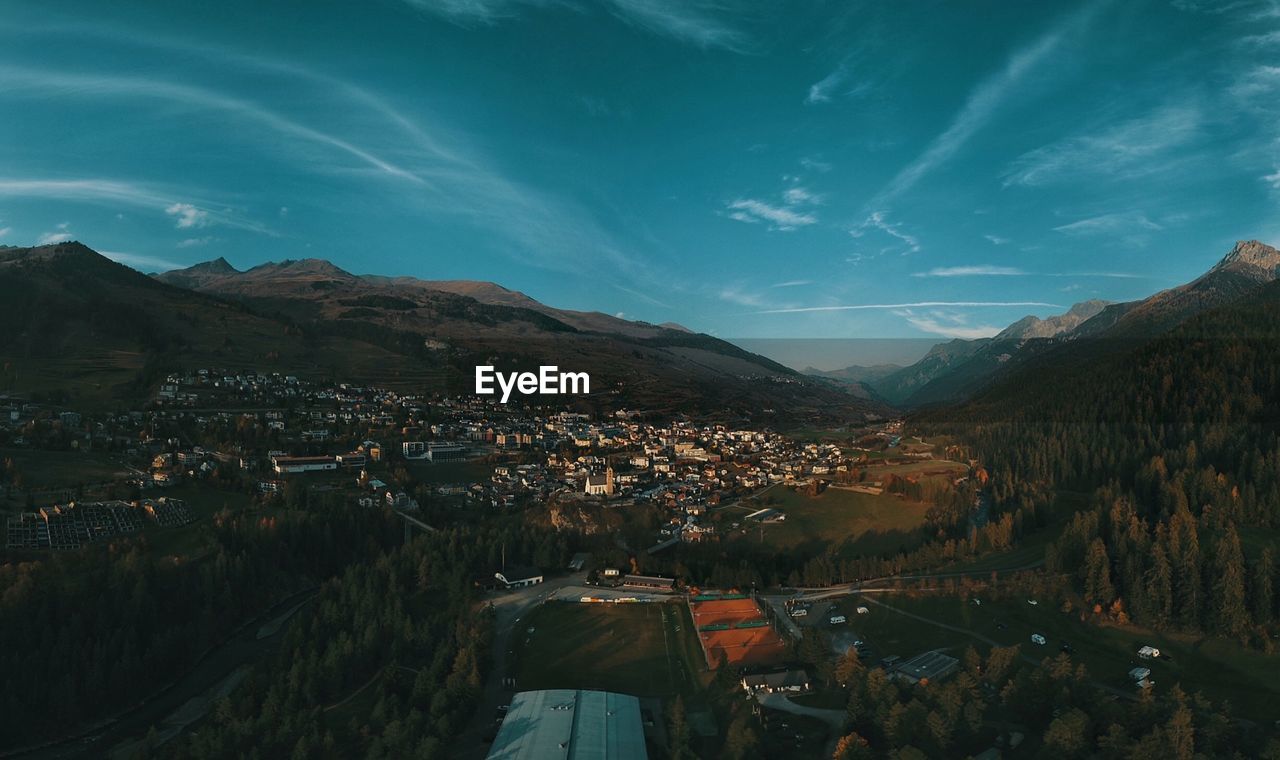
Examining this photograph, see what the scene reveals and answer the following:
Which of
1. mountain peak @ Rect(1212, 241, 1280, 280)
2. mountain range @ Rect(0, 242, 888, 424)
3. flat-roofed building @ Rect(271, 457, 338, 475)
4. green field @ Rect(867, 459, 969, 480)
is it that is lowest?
green field @ Rect(867, 459, 969, 480)

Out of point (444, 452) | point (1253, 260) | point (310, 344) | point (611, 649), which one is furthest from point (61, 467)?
point (1253, 260)

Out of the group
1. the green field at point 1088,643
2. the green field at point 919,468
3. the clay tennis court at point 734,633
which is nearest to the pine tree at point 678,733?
the clay tennis court at point 734,633

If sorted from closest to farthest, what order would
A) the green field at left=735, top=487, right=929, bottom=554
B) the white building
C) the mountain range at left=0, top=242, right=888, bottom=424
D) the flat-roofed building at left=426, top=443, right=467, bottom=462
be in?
the green field at left=735, top=487, right=929, bottom=554 → the white building → the flat-roofed building at left=426, top=443, right=467, bottom=462 → the mountain range at left=0, top=242, right=888, bottom=424

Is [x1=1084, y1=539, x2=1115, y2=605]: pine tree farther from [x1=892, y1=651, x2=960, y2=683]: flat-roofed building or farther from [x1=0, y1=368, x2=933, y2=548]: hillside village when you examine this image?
[x1=0, y1=368, x2=933, y2=548]: hillside village

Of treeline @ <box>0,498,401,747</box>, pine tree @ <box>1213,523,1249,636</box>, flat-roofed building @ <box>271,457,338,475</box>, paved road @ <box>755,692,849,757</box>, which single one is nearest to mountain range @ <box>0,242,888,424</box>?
Answer: flat-roofed building @ <box>271,457,338,475</box>

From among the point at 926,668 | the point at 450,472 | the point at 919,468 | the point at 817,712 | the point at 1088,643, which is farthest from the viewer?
the point at 919,468

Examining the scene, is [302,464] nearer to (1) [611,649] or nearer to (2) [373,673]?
(2) [373,673]

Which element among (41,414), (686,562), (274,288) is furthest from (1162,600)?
(274,288)
